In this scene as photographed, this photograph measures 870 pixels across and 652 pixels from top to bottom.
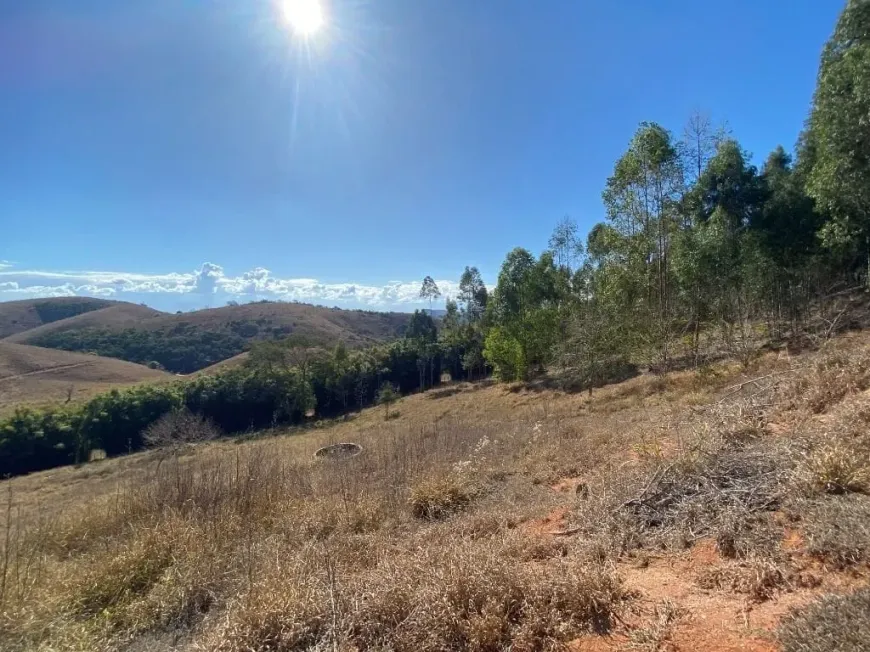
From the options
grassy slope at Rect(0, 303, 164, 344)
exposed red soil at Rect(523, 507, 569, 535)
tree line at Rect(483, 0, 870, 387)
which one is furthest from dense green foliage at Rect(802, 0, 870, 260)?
grassy slope at Rect(0, 303, 164, 344)

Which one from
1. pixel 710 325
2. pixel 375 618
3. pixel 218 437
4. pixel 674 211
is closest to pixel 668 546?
pixel 375 618

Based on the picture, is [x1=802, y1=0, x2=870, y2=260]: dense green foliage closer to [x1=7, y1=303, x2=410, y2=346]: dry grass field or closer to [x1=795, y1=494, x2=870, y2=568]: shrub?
[x1=795, y1=494, x2=870, y2=568]: shrub

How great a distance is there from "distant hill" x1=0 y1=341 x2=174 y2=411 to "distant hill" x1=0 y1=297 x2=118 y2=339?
6691cm

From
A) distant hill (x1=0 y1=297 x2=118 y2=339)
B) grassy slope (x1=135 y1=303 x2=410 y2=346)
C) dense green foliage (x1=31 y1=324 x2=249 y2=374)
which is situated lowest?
dense green foliage (x1=31 y1=324 x2=249 y2=374)

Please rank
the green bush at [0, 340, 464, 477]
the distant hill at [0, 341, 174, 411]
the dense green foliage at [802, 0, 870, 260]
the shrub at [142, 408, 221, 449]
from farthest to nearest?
the distant hill at [0, 341, 174, 411], the green bush at [0, 340, 464, 477], the shrub at [142, 408, 221, 449], the dense green foliage at [802, 0, 870, 260]

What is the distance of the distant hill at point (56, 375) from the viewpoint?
50938 millimetres

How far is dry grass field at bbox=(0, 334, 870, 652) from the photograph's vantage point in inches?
102

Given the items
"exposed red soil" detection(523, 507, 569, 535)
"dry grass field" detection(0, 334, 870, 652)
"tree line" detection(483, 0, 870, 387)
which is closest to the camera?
"dry grass field" detection(0, 334, 870, 652)

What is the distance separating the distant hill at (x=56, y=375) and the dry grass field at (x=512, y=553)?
175 ft

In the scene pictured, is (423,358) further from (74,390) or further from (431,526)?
(74,390)

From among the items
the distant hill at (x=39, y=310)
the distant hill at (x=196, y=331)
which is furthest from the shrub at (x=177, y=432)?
the distant hill at (x=39, y=310)

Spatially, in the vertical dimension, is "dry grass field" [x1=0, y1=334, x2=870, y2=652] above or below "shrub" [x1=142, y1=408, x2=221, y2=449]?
above

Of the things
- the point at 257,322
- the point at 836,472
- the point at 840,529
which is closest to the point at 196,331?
the point at 257,322

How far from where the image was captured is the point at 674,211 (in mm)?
17625
